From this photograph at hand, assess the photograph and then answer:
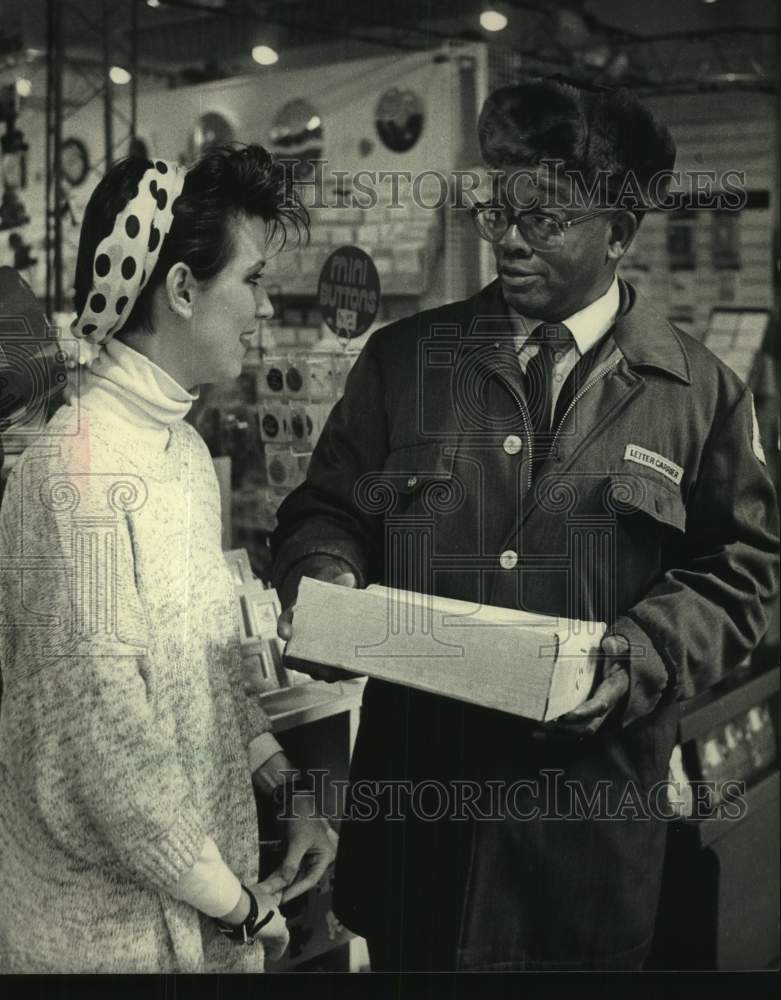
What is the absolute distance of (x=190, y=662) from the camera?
8.55ft

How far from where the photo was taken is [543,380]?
8.66 ft

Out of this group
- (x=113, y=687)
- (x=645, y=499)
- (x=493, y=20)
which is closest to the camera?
(x=113, y=687)

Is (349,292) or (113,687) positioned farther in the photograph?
(349,292)

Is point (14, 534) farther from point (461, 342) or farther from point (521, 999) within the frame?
point (521, 999)

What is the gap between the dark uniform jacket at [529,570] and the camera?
8.60 feet

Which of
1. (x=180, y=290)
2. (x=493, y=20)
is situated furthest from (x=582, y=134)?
(x=180, y=290)

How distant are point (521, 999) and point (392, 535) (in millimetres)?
994

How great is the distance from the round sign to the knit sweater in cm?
35

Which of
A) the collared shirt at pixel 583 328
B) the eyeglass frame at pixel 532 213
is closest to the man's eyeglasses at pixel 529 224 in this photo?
the eyeglass frame at pixel 532 213

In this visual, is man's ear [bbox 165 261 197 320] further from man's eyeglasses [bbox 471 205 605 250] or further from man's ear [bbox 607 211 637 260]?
man's ear [bbox 607 211 637 260]

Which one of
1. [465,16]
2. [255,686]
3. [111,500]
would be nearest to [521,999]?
[255,686]

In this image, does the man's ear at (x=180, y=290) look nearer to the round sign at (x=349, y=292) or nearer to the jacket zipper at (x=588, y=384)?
the round sign at (x=349, y=292)

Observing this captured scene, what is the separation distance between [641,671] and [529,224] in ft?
2.94

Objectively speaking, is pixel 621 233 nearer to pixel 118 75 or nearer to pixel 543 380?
pixel 543 380
